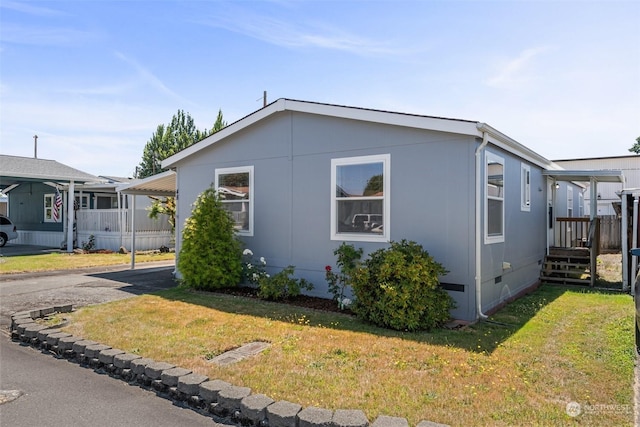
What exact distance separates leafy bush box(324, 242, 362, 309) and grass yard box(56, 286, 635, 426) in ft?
2.61

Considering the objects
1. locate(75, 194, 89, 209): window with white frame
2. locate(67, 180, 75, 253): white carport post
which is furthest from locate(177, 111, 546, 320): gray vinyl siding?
locate(75, 194, 89, 209): window with white frame

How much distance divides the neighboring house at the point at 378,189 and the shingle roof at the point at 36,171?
11376 millimetres

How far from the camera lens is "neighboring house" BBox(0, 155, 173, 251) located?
17.9 meters

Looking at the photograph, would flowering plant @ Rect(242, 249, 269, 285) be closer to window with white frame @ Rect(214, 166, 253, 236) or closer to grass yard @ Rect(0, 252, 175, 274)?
window with white frame @ Rect(214, 166, 253, 236)

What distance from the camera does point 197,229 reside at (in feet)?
27.6

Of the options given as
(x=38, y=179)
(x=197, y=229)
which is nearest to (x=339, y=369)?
(x=197, y=229)

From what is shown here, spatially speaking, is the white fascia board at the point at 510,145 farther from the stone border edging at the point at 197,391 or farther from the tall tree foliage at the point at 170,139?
the tall tree foliage at the point at 170,139

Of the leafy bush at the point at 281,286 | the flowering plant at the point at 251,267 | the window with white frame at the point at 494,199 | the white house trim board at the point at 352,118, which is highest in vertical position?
the white house trim board at the point at 352,118

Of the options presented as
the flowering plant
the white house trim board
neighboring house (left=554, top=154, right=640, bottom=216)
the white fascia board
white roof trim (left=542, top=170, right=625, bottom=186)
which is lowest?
the flowering plant

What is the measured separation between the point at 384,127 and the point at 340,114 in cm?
88

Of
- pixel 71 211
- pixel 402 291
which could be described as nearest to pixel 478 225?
pixel 402 291

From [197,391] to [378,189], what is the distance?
4.57 meters

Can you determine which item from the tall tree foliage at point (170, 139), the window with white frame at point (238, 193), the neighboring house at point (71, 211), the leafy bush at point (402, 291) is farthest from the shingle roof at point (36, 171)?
the leafy bush at point (402, 291)

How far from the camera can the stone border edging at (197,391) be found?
119 inches
